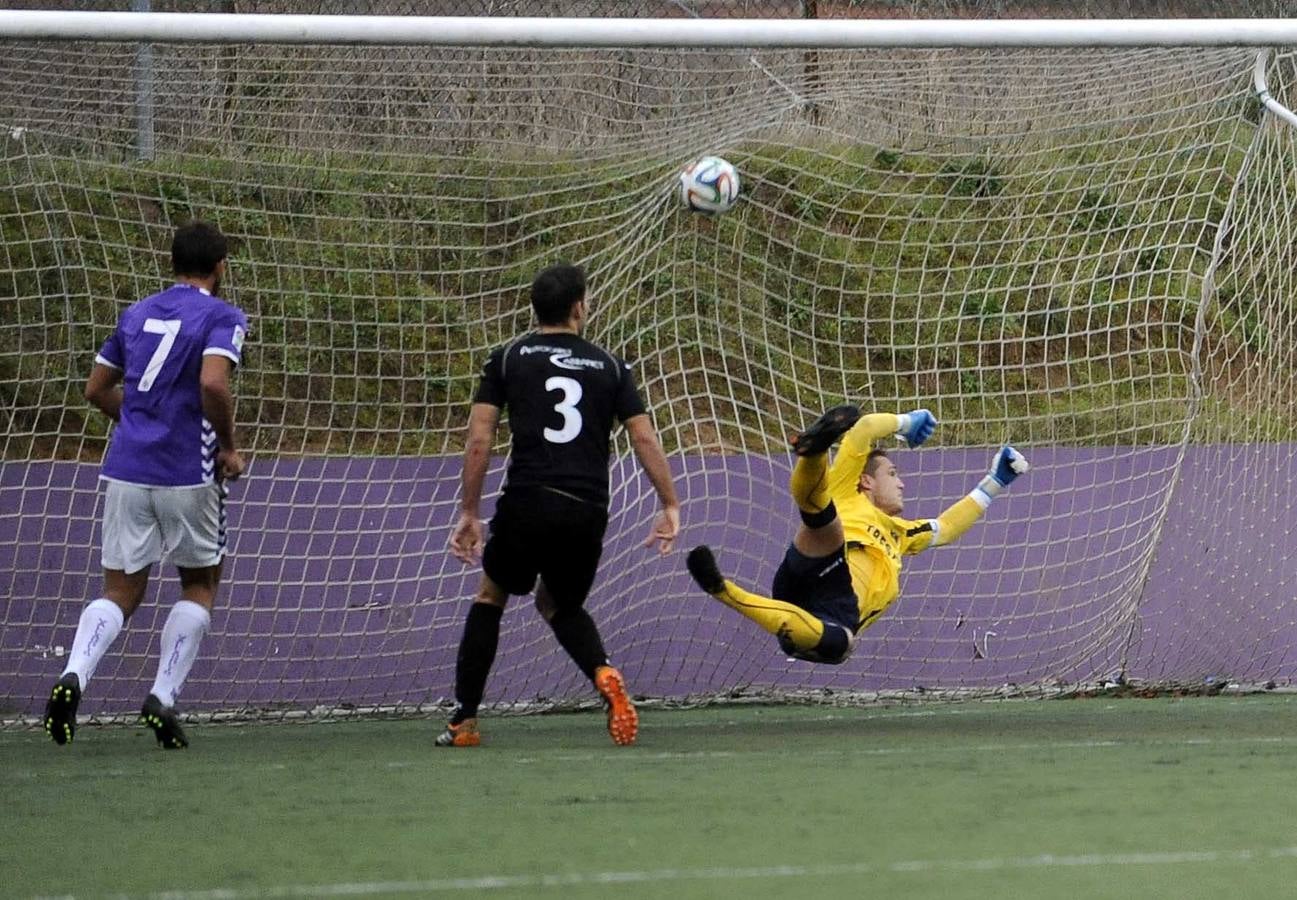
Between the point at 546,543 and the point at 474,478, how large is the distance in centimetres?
32

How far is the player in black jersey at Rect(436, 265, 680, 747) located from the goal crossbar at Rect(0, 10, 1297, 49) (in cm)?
141

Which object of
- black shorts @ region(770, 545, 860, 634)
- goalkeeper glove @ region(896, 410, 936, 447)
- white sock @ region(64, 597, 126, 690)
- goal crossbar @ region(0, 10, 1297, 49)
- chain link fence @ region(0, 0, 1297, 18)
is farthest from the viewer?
chain link fence @ region(0, 0, 1297, 18)

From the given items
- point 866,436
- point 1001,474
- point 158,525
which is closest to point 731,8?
point 1001,474

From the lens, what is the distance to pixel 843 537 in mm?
6910

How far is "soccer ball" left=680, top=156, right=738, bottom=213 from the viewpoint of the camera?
23.0 ft

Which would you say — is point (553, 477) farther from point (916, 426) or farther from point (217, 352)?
point (916, 426)

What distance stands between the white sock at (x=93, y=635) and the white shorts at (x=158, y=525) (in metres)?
0.15

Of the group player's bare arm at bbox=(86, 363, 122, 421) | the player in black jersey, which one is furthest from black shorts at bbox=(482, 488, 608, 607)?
player's bare arm at bbox=(86, 363, 122, 421)

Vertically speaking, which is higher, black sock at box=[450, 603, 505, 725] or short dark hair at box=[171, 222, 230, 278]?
short dark hair at box=[171, 222, 230, 278]

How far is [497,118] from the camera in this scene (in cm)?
810

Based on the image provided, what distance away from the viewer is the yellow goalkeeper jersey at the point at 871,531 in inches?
278

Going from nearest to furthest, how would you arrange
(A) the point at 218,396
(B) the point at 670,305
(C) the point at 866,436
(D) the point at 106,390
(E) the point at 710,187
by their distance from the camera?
(A) the point at 218,396, (D) the point at 106,390, (C) the point at 866,436, (E) the point at 710,187, (B) the point at 670,305

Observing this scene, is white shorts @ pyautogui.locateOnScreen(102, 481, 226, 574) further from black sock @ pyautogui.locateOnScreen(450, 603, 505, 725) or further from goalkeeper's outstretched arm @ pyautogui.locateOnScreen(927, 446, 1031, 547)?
goalkeeper's outstretched arm @ pyautogui.locateOnScreen(927, 446, 1031, 547)

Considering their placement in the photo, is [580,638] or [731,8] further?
[731,8]
